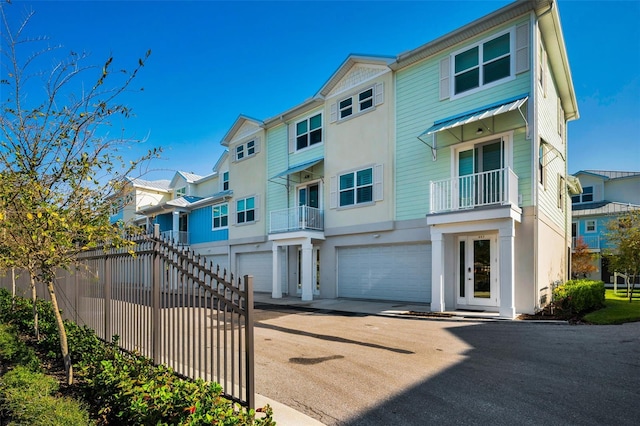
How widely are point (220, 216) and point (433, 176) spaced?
49.2 ft

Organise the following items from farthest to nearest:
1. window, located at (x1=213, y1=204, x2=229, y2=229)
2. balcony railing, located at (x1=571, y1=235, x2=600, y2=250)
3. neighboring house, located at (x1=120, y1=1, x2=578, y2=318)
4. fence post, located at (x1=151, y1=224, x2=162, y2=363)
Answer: balcony railing, located at (x1=571, y1=235, x2=600, y2=250) → window, located at (x1=213, y1=204, x2=229, y2=229) → neighboring house, located at (x1=120, y1=1, x2=578, y2=318) → fence post, located at (x1=151, y1=224, x2=162, y2=363)

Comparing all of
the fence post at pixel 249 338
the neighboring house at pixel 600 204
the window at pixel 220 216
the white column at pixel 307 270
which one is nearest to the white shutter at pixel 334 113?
the white column at pixel 307 270

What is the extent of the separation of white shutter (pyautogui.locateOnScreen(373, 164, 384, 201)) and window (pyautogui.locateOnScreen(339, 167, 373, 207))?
25 centimetres

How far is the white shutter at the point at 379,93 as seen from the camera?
50.2 feet

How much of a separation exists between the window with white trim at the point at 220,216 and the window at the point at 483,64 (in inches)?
618

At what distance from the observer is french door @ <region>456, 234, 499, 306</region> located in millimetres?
11891

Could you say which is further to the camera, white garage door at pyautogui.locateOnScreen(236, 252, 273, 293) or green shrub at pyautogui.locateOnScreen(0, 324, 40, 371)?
white garage door at pyautogui.locateOnScreen(236, 252, 273, 293)

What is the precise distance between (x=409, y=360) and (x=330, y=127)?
41.6 feet

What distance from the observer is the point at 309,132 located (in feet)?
60.8

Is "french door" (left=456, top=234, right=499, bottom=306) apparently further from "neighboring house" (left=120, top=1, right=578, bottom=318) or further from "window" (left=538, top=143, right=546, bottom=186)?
"window" (left=538, top=143, right=546, bottom=186)

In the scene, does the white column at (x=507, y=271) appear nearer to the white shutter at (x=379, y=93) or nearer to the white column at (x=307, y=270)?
the white shutter at (x=379, y=93)

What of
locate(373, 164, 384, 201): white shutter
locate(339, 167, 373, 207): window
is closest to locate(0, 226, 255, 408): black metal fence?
locate(373, 164, 384, 201): white shutter

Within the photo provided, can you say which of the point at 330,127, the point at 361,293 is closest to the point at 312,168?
the point at 330,127

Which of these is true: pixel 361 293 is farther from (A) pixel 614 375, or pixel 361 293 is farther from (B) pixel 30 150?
(B) pixel 30 150
